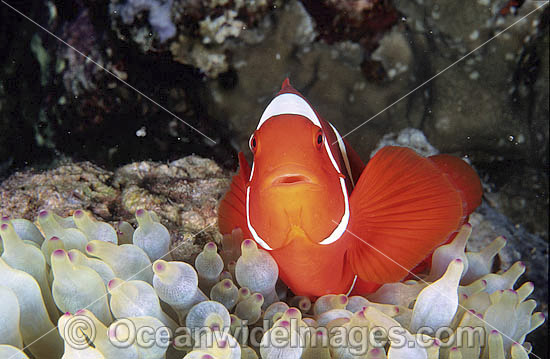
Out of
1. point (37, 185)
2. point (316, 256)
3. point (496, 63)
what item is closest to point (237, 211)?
point (316, 256)

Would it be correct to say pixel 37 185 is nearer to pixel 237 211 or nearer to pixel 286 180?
pixel 237 211

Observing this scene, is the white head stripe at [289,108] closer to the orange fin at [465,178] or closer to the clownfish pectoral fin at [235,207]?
the clownfish pectoral fin at [235,207]

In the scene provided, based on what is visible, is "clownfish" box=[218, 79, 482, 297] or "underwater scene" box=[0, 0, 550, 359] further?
"clownfish" box=[218, 79, 482, 297]

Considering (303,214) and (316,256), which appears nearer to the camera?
(303,214)

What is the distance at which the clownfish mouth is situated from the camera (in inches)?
35.8

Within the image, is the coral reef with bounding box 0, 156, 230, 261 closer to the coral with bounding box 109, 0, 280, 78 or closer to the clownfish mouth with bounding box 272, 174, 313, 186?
the clownfish mouth with bounding box 272, 174, 313, 186

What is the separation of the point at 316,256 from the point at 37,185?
35.9 inches

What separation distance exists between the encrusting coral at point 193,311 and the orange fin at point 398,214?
84 mm

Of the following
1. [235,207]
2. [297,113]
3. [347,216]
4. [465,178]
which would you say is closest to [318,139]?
[297,113]

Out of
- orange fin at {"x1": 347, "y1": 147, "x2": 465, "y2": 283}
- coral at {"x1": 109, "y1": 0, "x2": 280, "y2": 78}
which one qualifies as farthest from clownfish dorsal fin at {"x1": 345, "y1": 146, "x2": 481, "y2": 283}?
coral at {"x1": 109, "y1": 0, "x2": 280, "y2": 78}

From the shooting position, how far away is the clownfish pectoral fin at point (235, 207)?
1277 millimetres

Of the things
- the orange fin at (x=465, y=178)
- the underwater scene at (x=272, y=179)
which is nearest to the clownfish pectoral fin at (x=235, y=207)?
the underwater scene at (x=272, y=179)

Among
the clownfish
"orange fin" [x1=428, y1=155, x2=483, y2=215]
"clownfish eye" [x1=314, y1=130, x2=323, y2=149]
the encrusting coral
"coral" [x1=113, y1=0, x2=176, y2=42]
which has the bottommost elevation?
the encrusting coral

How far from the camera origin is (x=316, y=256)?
1083 millimetres
